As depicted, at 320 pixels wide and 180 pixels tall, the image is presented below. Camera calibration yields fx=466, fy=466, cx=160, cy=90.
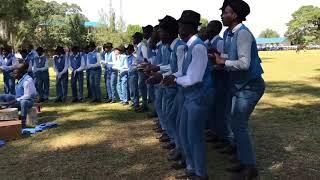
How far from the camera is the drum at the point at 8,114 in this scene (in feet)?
30.3

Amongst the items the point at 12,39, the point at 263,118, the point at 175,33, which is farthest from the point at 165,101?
the point at 12,39

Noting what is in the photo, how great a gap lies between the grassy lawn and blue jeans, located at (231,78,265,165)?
1.96 feet

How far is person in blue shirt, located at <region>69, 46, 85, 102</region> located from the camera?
14.0 meters

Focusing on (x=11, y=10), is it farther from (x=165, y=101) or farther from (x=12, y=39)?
(x=165, y=101)

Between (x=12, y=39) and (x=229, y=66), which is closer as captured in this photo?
(x=229, y=66)

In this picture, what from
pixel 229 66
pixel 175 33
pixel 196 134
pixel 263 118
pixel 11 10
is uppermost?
pixel 11 10

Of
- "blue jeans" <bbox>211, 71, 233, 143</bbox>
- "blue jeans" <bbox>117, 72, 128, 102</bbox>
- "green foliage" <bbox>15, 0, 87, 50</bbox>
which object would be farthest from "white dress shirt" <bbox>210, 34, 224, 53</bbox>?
"green foliage" <bbox>15, 0, 87, 50</bbox>

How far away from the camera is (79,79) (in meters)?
14.1

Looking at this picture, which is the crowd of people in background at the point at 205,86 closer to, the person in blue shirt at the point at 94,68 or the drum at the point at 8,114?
the drum at the point at 8,114

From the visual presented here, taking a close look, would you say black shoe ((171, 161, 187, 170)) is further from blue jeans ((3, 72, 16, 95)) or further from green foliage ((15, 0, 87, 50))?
green foliage ((15, 0, 87, 50))

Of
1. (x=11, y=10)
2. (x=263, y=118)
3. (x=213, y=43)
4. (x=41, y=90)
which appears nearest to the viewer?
(x=213, y=43)

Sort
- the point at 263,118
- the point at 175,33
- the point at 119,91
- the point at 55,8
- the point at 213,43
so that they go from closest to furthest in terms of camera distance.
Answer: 1. the point at 175,33
2. the point at 213,43
3. the point at 263,118
4. the point at 119,91
5. the point at 55,8

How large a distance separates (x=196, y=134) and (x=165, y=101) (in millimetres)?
1700

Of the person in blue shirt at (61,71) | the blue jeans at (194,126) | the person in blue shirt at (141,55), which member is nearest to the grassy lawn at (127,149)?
the person in blue shirt at (141,55)
